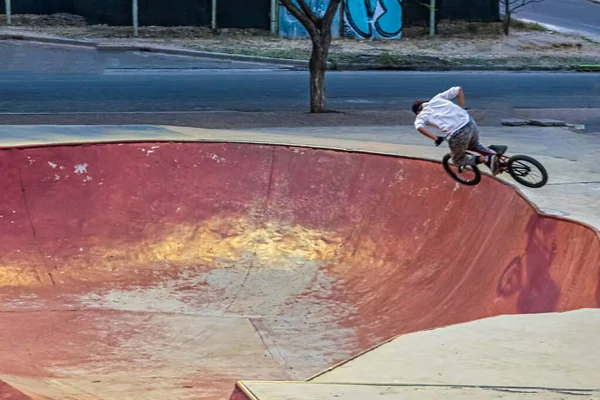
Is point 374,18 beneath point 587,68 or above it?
above

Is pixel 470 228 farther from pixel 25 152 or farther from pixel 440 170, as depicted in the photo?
pixel 25 152

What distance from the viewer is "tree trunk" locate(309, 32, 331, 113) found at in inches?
638

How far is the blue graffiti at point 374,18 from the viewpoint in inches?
1142

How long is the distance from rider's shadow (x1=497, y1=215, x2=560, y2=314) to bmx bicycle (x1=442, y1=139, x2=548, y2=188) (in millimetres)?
1104

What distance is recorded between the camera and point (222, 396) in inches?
237

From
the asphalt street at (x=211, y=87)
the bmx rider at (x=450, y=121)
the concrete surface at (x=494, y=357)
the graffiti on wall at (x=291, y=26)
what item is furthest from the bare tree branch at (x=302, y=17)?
the graffiti on wall at (x=291, y=26)

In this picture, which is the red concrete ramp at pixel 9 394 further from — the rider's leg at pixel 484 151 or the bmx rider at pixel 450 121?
the rider's leg at pixel 484 151

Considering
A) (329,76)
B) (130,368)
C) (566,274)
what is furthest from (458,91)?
(329,76)

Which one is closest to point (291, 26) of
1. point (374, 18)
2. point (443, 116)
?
point (374, 18)

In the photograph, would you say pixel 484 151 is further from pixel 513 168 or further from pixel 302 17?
pixel 302 17

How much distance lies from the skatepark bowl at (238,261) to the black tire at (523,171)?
0.82 ft

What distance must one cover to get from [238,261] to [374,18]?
20910 mm

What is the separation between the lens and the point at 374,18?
29203mm

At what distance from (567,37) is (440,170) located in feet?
73.4
